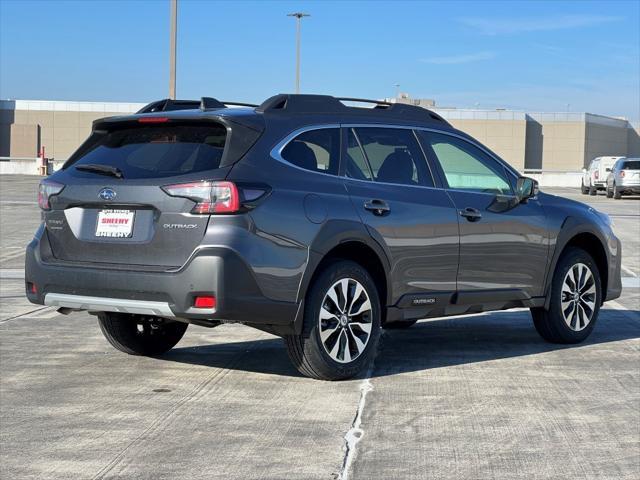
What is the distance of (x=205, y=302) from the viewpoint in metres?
6.73

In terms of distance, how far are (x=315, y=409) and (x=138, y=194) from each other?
1636 millimetres

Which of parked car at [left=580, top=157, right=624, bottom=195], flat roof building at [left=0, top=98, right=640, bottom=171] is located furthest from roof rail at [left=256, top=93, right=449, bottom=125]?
flat roof building at [left=0, top=98, right=640, bottom=171]


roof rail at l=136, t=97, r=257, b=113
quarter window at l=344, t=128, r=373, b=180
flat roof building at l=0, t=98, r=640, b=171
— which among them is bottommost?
quarter window at l=344, t=128, r=373, b=180

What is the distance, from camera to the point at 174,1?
30.1 metres

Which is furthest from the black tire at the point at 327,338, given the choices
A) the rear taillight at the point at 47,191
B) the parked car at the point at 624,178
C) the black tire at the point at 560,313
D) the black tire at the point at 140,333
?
the parked car at the point at 624,178

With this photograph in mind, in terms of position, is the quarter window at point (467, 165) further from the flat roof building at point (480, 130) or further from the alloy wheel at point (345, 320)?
the flat roof building at point (480, 130)

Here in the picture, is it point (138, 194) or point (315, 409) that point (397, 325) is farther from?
point (138, 194)

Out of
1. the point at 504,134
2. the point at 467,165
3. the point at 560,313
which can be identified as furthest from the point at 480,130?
the point at 467,165

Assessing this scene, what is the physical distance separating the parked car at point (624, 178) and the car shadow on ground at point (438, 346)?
35.2 meters

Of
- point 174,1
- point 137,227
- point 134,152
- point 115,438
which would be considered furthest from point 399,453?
point 174,1

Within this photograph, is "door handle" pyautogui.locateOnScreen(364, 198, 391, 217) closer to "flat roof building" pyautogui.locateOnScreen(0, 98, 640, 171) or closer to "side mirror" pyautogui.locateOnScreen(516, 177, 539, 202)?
"side mirror" pyautogui.locateOnScreen(516, 177, 539, 202)

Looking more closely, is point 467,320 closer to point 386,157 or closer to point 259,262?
point 386,157

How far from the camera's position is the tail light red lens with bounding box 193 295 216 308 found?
671cm

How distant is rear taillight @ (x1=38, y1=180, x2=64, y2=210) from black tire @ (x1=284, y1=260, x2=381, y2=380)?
1.71 m
